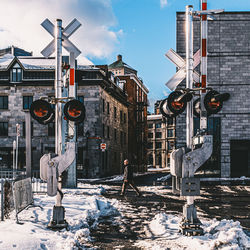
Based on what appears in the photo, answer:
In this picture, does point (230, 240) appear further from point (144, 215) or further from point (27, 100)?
point (27, 100)

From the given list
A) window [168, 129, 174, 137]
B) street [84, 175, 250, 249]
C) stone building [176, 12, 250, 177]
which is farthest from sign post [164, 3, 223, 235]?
window [168, 129, 174, 137]

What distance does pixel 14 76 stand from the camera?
31750 millimetres

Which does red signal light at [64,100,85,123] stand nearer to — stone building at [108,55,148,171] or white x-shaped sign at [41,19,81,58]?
white x-shaped sign at [41,19,81,58]

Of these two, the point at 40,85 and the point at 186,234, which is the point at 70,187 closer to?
the point at 186,234

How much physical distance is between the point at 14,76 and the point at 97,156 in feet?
37.3

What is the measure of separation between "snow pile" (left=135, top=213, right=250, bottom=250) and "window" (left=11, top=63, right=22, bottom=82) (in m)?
26.7

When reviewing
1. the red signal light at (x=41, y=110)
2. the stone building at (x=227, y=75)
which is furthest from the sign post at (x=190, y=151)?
the stone building at (x=227, y=75)

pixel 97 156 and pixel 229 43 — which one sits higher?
pixel 229 43

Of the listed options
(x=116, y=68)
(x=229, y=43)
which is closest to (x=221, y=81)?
(x=229, y=43)

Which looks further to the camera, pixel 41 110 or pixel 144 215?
pixel 144 215

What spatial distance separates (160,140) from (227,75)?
51275mm

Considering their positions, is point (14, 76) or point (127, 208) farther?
point (14, 76)

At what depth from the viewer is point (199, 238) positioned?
21.7 ft

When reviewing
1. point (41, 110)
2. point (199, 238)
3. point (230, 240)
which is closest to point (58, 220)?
point (41, 110)
